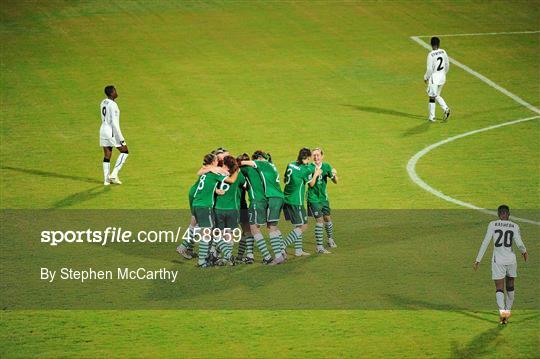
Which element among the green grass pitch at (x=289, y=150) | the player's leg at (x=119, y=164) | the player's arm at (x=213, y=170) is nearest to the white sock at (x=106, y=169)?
the player's leg at (x=119, y=164)

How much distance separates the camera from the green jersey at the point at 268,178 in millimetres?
22062

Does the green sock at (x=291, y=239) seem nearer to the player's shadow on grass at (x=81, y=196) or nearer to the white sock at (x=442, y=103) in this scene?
the player's shadow on grass at (x=81, y=196)

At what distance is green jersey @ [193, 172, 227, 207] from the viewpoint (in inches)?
854

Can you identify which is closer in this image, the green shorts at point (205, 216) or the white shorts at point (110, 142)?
the green shorts at point (205, 216)

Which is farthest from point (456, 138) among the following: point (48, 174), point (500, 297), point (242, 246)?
point (500, 297)

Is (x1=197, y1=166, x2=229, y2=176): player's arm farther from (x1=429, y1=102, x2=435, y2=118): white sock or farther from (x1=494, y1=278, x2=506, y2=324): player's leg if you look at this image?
(x1=429, y1=102, x2=435, y2=118): white sock

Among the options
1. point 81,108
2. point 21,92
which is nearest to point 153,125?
point 81,108

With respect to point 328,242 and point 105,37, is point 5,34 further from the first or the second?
point 328,242

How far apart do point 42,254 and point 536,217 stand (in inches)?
437

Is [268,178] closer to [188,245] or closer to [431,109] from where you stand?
[188,245]

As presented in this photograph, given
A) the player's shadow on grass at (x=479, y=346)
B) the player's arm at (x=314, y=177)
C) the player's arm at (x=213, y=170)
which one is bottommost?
the player's shadow on grass at (x=479, y=346)

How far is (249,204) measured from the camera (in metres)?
22.3

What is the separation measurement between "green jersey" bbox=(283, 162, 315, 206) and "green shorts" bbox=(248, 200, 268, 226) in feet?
2.03

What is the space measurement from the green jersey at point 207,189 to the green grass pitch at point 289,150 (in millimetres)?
1348
